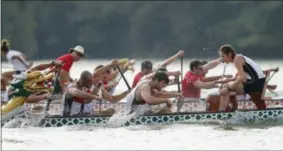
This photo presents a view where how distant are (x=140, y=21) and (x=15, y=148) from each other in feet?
179

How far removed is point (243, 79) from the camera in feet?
45.6

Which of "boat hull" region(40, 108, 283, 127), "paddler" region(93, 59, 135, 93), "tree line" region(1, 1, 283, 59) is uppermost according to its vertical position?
"tree line" region(1, 1, 283, 59)

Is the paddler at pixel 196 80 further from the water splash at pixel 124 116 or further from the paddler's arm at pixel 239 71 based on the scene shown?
the water splash at pixel 124 116

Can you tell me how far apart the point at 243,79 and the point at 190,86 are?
1.96 meters

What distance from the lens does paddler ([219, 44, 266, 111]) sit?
13.9 meters

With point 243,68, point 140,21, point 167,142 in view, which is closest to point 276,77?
point 243,68

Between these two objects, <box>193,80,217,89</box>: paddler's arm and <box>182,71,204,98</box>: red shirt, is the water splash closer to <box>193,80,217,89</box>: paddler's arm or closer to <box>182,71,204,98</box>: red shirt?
<box>193,80,217,89</box>: paddler's arm

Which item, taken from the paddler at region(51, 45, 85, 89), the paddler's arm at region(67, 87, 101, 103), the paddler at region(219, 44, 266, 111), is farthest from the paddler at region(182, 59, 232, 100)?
the paddler's arm at region(67, 87, 101, 103)

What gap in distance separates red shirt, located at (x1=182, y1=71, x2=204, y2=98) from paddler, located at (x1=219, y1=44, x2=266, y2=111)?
147 centimetres

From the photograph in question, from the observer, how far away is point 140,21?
66.0m

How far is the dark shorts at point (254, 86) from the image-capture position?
1413 cm

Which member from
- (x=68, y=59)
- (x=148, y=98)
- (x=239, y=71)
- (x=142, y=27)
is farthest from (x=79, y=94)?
(x=142, y=27)

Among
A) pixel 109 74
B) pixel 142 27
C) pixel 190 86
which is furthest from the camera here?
pixel 142 27

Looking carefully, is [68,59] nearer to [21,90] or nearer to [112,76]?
[112,76]
